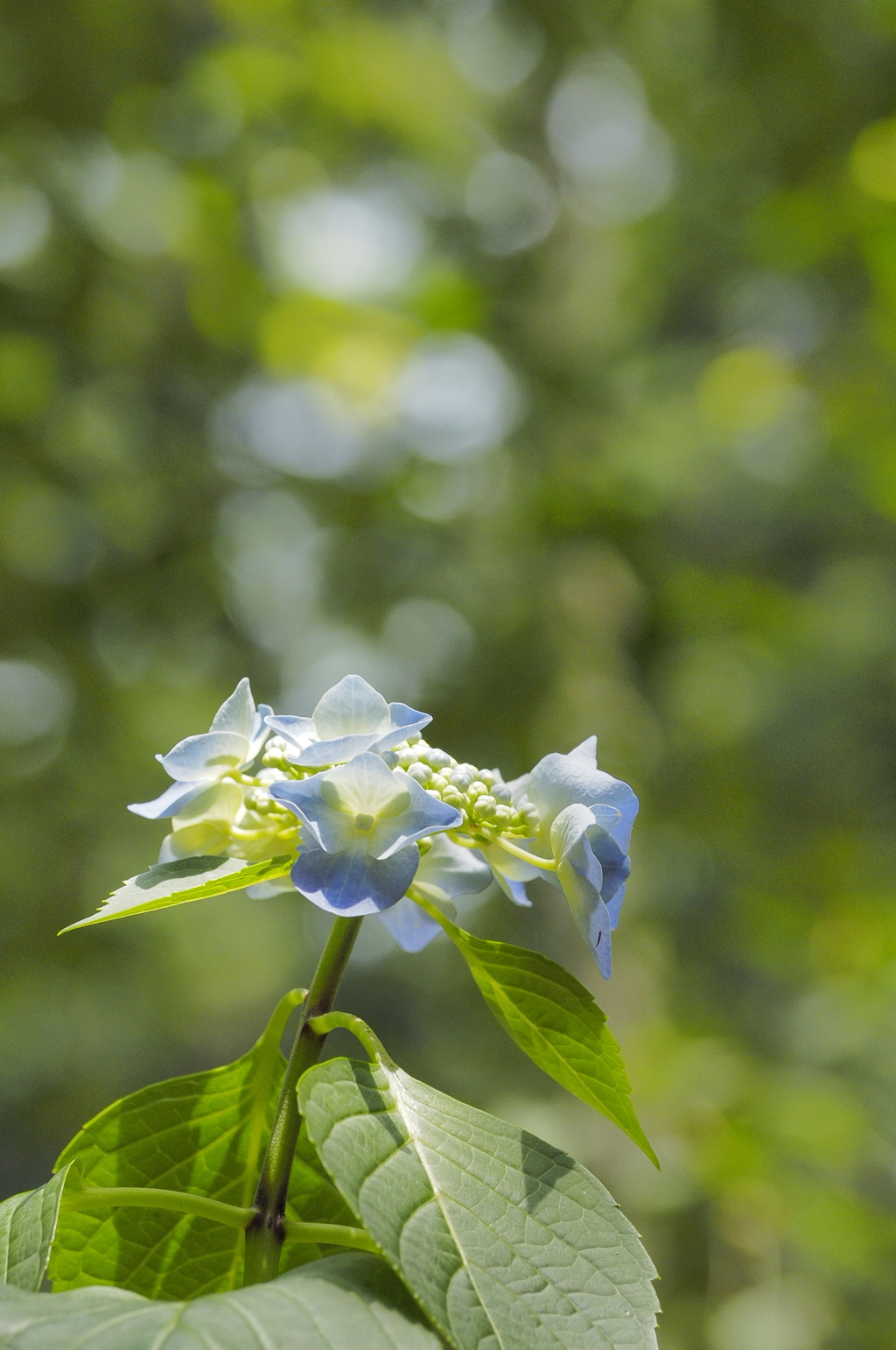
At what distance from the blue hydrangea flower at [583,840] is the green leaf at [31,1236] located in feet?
0.47

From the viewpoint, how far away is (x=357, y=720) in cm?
28

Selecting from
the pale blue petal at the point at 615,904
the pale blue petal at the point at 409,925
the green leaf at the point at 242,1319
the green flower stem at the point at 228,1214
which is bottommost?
the green leaf at the point at 242,1319

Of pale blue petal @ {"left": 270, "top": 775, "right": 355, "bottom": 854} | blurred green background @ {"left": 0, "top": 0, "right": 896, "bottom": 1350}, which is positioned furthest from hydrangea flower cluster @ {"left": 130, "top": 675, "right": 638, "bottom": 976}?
blurred green background @ {"left": 0, "top": 0, "right": 896, "bottom": 1350}

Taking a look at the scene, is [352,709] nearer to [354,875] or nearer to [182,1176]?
[354,875]

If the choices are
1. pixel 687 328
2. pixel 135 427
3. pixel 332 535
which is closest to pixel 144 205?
pixel 135 427

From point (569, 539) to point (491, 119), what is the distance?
3.98 ft

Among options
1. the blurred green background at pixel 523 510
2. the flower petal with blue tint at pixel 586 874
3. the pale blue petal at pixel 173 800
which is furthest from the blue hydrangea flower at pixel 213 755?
the blurred green background at pixel 523 510

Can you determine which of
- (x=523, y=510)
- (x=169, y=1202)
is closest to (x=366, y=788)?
(x=169, y=1202)

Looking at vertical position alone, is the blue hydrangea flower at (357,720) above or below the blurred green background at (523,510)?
below

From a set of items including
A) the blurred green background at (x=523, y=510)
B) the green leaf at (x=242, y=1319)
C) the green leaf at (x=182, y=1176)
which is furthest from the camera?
the blurred green background at (x=523, y=510)

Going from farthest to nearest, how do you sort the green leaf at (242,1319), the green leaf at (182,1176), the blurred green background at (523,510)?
the blurred green background at (523,510) → the green leaf at (182,1176) → the green leaf at (242,1319)

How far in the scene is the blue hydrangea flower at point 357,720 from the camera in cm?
26

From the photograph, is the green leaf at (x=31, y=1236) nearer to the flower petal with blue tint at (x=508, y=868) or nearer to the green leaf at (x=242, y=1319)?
the green leaf at (x=242, y=1319)

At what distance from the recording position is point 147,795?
220cm
